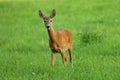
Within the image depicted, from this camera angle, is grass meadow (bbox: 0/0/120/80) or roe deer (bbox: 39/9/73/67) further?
roe deer (bbox: 39/9/73/67)

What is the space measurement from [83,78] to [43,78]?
81 centimetres

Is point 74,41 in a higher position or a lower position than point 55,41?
lower

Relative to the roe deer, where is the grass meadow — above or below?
below

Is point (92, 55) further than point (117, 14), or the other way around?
point (117, 14)

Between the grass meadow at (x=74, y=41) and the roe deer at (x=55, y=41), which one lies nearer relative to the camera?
the grass meadow at (x=74, y=41)

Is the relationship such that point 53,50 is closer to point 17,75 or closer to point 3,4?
point 17,75

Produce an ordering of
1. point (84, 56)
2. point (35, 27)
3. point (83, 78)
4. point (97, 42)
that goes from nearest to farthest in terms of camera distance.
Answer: point (83, 78) < point (84, 56) < point (97, 42) < point (35, 27)

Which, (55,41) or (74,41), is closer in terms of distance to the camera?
(55,41)

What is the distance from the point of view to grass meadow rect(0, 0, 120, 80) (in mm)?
10414

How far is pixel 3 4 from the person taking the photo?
89.1ft

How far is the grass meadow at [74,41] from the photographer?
10.4 meters

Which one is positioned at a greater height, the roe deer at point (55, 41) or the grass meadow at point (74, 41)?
the roe deer at point (55, 41)

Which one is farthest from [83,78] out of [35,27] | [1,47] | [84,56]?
[35,27]

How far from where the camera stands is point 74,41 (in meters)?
15.5
